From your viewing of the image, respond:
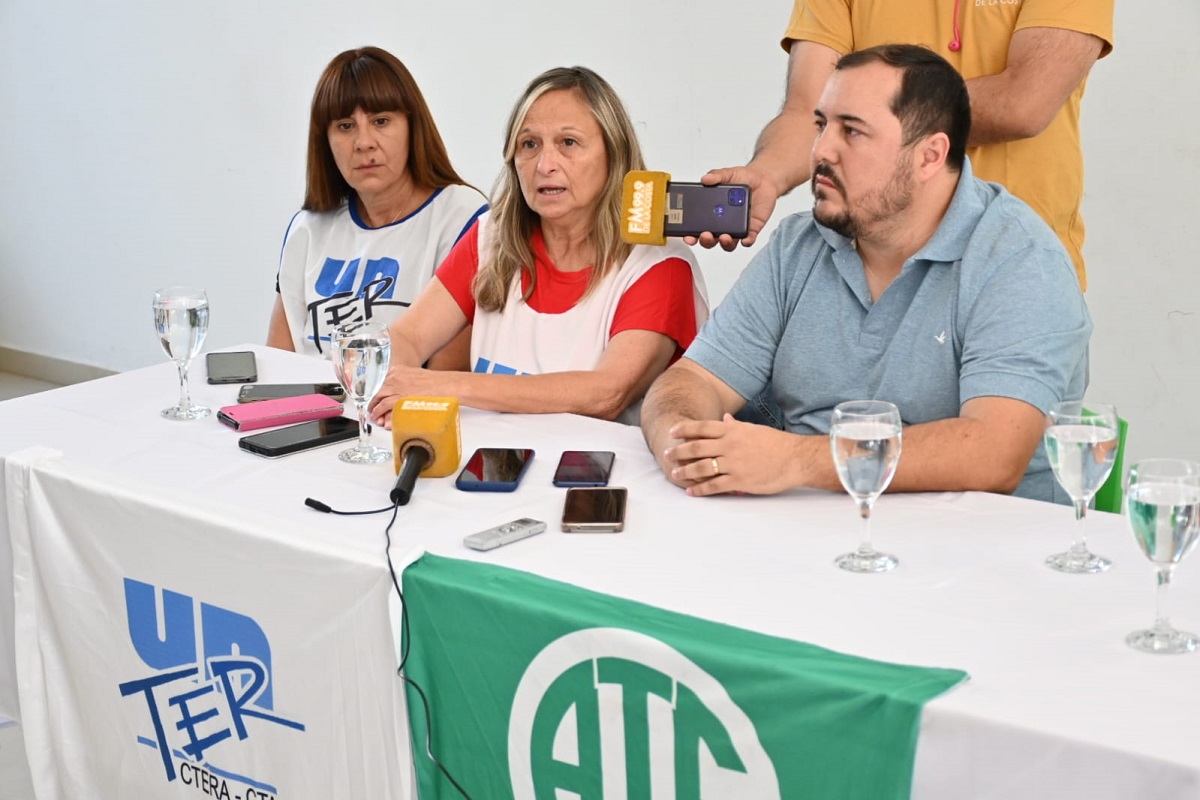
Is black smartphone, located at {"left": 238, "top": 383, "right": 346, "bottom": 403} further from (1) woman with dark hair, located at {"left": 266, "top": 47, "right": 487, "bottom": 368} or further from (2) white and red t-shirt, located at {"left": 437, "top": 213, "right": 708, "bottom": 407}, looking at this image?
(1) woman with dark hair, located at {"left": 266, "top": 47, "right": 487, "bottom": 368}

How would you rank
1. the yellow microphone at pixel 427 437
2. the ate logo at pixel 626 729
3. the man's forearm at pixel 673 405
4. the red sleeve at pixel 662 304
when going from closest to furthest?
the ate logo at pixel 626 729, the yellow microphone at pixel 427 437, the man's forearm at pixel 673 405, the red sleeve at pixel 662 304

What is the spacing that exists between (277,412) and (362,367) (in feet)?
0.94

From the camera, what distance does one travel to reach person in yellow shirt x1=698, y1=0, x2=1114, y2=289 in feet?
6.98

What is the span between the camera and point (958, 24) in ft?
→ 7.36

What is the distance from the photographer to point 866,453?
4.18 ft

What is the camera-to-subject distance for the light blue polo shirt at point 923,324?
1.71 metres

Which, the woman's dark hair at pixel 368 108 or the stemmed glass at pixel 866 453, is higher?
the woman's dark hair at pixel 368 108

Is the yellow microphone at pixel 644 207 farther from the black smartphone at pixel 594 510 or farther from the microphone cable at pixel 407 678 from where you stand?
the microphone cable at pixel 407 678

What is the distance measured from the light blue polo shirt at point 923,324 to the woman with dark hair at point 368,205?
1081mm

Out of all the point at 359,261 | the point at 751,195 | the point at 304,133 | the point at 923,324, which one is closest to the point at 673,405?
the point at 923,324

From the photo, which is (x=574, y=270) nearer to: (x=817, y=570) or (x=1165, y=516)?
(x=817, y=570)

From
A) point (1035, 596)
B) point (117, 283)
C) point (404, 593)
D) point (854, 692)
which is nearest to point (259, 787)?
point (404, 593)

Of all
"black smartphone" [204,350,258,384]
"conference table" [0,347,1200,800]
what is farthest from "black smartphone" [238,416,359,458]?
"black smartphone" [204,350,258,384]

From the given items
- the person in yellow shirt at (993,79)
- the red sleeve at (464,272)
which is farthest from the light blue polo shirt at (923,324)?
the red sleeve at (464,272)
